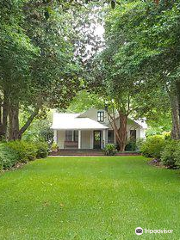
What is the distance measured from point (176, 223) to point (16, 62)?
7387 millimetres

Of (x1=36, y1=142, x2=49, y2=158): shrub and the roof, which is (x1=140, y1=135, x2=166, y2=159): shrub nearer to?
(x1=36, y1=142, x2=49, y2=158): shrub

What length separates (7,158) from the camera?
1494 cm

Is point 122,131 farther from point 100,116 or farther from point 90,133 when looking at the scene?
point 100,116

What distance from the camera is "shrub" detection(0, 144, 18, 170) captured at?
14014 mm

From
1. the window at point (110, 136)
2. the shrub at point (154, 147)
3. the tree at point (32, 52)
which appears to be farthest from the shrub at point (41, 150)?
the window at point (110, 136)

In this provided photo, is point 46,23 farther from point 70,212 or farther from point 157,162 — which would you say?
point 157,162

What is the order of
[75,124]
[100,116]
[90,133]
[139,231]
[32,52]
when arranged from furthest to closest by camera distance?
[100,116] → [90,133] → [75,124] → [32,52] → [139,231]

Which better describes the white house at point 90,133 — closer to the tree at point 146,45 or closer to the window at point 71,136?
the window at point 71,136

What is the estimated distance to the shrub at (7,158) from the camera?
14.0 meters

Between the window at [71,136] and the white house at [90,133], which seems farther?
the window at [71,136]

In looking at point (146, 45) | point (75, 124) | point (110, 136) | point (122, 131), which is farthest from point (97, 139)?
point (146, 45)

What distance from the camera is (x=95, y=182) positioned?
10062 millimetres

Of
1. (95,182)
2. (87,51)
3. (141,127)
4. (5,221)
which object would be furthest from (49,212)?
(141,127)

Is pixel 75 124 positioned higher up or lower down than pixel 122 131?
higher up
